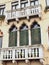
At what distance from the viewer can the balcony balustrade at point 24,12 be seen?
509 inches

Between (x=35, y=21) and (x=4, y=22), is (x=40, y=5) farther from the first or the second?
(x=4, y=22)

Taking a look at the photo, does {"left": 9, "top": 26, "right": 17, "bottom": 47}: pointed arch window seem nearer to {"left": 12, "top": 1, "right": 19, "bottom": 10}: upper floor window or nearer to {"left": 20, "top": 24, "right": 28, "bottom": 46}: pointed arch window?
{"left": 20, "top": 24, "right": 28, "bottom": 46}: pointed arch window

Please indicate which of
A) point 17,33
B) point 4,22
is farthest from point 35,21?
point 4,22

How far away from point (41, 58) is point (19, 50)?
1.56 meters

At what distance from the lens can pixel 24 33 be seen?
43.8 feet

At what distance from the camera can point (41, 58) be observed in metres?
11.8

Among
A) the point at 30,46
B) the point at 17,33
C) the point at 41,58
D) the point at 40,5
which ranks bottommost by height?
the point at 41,58

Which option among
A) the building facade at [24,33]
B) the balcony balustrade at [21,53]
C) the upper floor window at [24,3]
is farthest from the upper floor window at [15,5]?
the balcony balustrade at [21,53]

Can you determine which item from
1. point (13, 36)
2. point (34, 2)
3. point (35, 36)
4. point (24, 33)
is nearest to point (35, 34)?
point (35, 36)

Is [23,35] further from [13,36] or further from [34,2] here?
[34,2]

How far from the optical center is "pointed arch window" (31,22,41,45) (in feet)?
42.1

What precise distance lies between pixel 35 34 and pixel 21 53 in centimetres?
164

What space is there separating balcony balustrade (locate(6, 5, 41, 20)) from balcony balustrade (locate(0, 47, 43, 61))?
2.29 m

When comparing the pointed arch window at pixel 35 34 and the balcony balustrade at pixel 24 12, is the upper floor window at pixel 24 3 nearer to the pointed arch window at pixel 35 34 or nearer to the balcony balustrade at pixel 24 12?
the balcony balustrade at pixel 24 12
